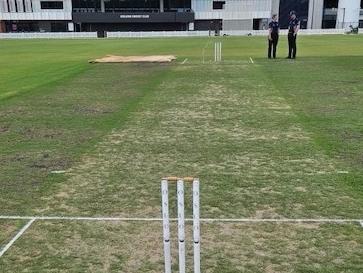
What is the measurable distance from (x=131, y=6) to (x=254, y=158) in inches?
4257

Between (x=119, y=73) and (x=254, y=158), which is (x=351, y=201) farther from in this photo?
(x=119, y=73)

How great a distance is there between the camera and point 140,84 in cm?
2145

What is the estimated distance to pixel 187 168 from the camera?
32.1 ft

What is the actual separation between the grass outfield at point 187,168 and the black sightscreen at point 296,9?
361 feet

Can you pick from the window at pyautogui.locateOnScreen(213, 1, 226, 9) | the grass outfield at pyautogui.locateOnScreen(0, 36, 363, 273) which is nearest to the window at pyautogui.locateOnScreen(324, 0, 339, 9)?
the window at pyautogui.locateOnScreen(213, 1, 226, 9)

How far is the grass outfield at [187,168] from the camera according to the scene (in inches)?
252

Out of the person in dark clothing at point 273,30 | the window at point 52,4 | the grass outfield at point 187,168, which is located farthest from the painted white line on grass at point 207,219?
the window at point 52,4

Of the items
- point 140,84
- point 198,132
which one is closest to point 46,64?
point 140,84

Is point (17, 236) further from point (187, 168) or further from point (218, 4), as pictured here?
point (218, 4)

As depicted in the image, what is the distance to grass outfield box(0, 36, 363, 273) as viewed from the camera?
6.39 m

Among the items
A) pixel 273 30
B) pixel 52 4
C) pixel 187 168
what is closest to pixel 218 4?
pixel 52 4

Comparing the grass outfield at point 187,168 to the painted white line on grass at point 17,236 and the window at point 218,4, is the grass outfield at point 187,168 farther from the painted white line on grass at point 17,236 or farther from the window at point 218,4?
the window at point 218,4

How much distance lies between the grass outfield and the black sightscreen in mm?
109881

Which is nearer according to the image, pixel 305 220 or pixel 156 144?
pixel 305 220
